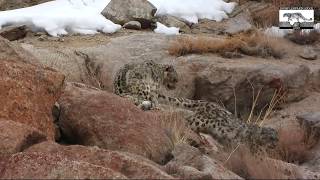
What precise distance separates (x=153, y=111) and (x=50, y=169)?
416cm

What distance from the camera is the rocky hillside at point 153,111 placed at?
17.5 feet

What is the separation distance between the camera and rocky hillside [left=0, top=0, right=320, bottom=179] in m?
5.34

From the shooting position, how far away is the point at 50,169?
471cm

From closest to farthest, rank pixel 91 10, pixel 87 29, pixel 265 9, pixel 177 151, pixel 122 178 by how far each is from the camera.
Result: pixel 122 178, pixel 177 151, pixel 87 29, pixel 91 10, pixel 265 9

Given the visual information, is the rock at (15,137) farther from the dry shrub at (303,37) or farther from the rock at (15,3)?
the rock at (15,3)

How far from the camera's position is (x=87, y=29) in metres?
15.0

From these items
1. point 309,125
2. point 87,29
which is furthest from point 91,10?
point 309,125

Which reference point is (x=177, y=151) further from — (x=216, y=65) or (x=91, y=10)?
(x=91, y=10)

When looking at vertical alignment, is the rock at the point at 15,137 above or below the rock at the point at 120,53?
above

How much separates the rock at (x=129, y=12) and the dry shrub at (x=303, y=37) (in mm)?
3159

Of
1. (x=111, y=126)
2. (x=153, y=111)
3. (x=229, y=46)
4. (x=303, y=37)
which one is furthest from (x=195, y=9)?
(x=111, y=126)

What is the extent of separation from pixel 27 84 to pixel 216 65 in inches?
249

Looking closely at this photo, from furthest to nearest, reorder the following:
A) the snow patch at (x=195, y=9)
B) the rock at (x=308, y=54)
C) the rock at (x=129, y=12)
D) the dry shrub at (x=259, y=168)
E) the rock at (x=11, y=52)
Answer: the snow patch at (x=195, y=9) → the rock at (x=129, y=12) → the rock at (x=308, y=54) → the rock at (x=11, y=52) → the dry shrub at (x=259, y=168)

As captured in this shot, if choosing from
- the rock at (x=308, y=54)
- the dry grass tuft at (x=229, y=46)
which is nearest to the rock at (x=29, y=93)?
the dry grass tuft at (x=229, y=46)
